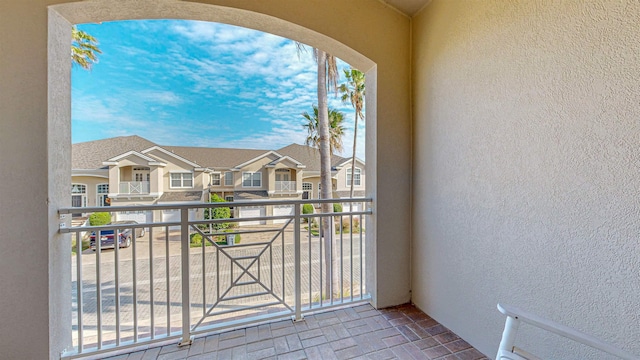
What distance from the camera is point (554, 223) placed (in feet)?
4.35

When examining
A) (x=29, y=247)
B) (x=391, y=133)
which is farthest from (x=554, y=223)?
(x=29, y=247)

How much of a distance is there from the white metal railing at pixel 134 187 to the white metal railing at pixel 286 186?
4753 mm

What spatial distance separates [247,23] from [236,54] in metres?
7.59

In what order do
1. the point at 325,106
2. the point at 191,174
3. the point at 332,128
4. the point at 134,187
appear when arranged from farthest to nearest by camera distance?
the point at 191,174
the point at 332,128
the point at 134,187
the point at 325,106

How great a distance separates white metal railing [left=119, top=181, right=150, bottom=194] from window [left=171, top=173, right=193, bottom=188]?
83 centimetres

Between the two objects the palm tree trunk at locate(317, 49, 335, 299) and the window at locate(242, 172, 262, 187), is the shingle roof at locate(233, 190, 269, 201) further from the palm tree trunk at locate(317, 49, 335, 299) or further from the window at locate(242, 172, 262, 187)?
the palm tree trunk at locate(317, 49, 335, 299)

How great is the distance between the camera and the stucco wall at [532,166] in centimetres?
110

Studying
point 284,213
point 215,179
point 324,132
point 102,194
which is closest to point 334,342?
point 324,132

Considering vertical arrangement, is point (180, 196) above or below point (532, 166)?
below

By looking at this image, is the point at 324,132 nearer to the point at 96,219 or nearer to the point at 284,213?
the point at 284,213

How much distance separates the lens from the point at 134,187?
781cm

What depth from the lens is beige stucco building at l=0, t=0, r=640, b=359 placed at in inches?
44.9

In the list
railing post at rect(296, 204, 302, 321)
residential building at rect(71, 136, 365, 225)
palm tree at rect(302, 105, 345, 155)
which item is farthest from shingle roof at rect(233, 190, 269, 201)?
railing post at rect(296, 204, 302, 321)

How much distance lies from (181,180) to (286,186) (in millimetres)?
4119
